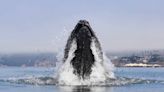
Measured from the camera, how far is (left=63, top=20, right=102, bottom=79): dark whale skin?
45.6 meters

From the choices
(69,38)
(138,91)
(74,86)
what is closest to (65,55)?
(69,38)

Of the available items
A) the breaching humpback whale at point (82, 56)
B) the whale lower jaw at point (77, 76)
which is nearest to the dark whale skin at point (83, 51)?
the breaching humpback whale at point (82, 56)

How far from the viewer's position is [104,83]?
4544 centimetres

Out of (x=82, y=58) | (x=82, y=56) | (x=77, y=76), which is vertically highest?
(x=82, y=56)

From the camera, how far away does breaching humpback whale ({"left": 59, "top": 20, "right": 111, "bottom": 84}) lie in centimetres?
4566

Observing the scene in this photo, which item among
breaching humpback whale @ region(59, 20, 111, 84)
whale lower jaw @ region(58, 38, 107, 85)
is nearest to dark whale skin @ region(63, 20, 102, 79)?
breaching humpback whale @ region(59, 20, 111, 84)

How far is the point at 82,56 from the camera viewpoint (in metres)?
Result: 45.6

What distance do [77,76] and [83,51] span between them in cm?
191

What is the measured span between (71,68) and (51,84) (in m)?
1.93

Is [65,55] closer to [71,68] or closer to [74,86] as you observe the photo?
[71,68]

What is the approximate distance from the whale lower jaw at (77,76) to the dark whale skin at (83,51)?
0.81 feet

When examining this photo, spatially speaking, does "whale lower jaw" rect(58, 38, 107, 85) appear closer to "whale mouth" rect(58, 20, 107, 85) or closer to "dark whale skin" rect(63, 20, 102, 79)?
"whale mouth" rect(58, 20, 107, 85)

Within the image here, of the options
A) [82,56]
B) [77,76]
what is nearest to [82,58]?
[82,56]

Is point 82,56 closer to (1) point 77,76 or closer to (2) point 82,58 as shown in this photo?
(2) point 82,58
